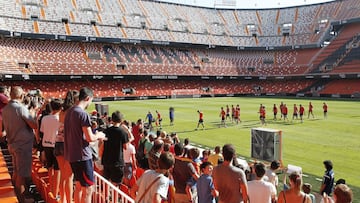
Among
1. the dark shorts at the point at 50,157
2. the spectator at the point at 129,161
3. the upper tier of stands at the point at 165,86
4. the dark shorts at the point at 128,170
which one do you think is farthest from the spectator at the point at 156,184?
the upper tier of stands at the point at 165,86

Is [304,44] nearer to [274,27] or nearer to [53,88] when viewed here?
[274,27]

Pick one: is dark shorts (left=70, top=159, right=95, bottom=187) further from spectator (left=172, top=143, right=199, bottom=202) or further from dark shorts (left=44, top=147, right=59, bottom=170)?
spectator (left=172, top=143, right=199, bottom=202)

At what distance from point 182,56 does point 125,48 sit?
446 inches

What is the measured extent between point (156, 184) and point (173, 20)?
6341 centimetres

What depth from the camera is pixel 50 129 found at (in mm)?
6090

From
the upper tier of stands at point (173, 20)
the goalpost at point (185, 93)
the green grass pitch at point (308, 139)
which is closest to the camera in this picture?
the green grass pitch at point (308, 139)

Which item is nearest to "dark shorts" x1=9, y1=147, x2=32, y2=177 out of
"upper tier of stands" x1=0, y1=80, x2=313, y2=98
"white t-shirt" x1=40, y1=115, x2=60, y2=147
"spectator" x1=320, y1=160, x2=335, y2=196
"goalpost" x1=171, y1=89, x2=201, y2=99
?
"white t-shirt" x1=40, y1=115, x2=60, y2=147

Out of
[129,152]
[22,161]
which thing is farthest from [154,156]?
[22,161]

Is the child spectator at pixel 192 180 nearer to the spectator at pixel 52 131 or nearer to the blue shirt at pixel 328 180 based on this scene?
the spectator at pixel 52 131

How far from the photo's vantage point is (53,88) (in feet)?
155

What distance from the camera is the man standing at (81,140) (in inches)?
182

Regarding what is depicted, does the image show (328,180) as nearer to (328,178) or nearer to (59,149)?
(328,178)

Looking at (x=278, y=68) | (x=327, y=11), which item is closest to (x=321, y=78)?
(x=278, y=68)

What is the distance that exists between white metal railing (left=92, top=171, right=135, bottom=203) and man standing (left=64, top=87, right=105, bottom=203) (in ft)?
1.26
